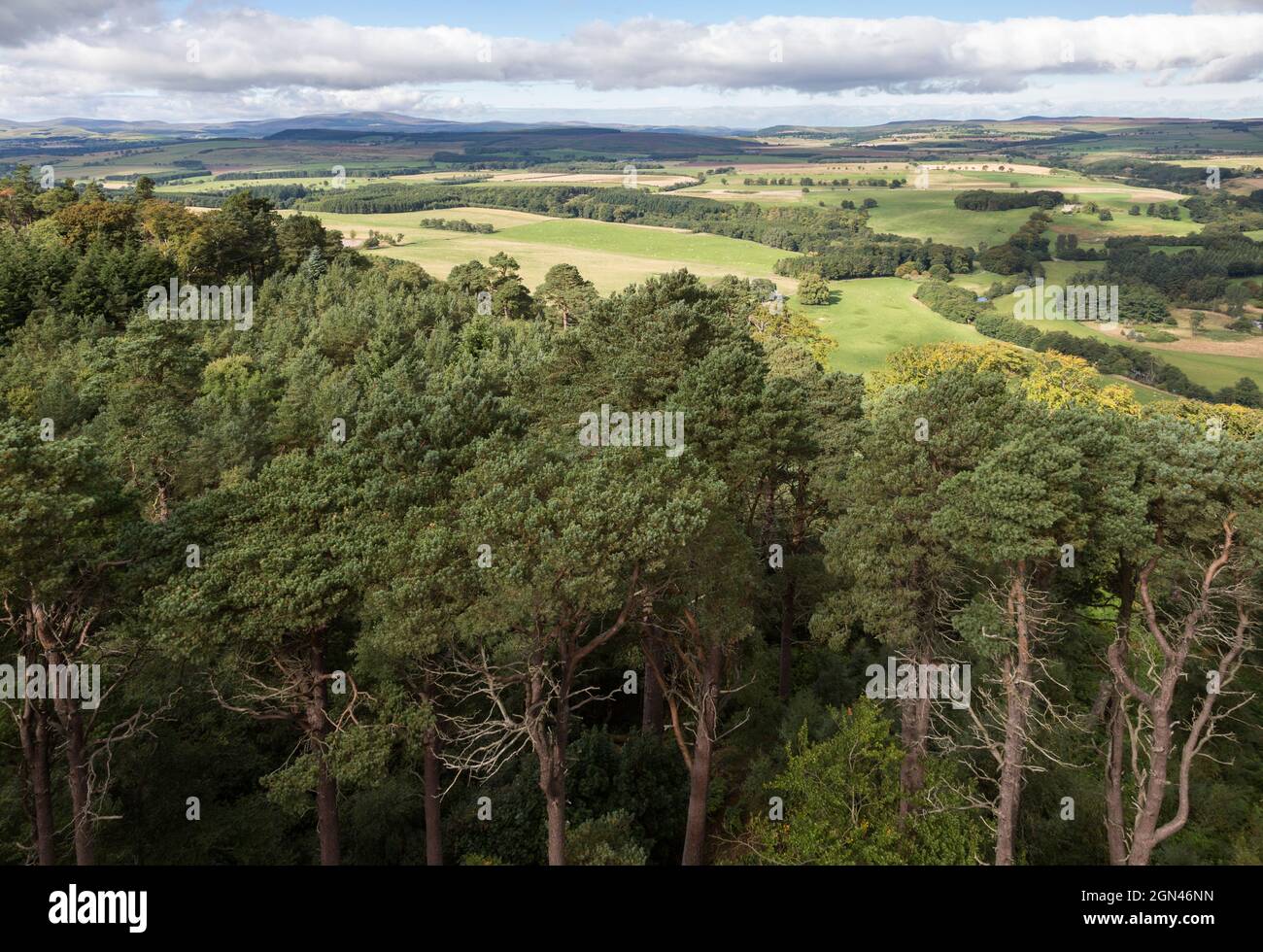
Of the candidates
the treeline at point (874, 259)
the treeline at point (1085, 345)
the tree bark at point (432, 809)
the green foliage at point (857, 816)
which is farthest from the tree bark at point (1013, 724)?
the treeline at point (874, 259)

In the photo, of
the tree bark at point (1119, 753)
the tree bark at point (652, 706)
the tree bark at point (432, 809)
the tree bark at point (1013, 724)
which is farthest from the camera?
the tree bark at point (652, 706)

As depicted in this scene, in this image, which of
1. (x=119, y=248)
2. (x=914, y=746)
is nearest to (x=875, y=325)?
(x=119, y=248)

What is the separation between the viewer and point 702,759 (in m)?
23.8

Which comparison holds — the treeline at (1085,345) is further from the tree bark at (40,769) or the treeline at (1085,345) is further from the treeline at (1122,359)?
the tree bark at (40,769)

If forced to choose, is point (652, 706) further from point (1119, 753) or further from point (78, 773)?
point (78, 773)

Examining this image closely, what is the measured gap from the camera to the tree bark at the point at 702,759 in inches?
923

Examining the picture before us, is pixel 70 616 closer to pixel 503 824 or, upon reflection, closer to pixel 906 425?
pixel 503 824

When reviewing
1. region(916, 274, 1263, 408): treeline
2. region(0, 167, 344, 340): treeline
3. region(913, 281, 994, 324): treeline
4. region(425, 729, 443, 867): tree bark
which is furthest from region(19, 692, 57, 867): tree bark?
region(913, 281, 994, 324): treeline

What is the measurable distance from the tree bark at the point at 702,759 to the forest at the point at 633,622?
0.42 ft

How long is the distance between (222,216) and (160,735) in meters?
62.1

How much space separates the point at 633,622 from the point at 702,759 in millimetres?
5036

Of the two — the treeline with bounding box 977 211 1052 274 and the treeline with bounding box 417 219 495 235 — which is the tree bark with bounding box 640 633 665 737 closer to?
the treeline with bounding box 977 211 1052 274

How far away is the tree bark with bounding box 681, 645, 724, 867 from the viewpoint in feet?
76.9
